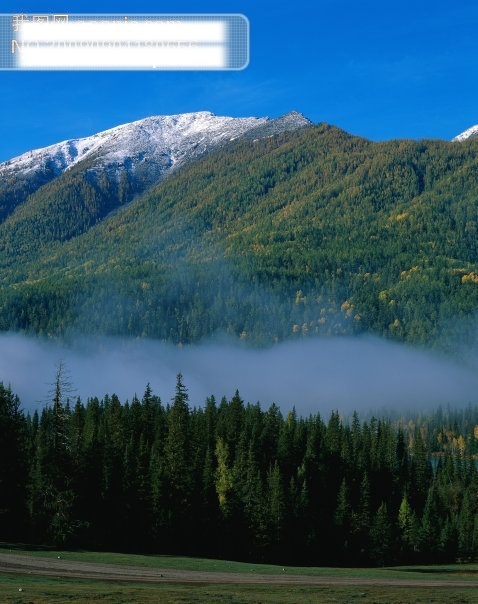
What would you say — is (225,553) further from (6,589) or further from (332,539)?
(6,589)

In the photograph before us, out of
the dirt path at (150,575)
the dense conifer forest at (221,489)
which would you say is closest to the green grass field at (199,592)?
the dirt path at (150,575)

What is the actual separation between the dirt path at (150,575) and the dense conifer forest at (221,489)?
16851mm

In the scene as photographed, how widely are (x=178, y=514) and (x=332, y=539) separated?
36.0 metres

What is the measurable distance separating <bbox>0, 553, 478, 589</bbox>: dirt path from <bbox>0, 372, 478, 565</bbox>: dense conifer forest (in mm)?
16851

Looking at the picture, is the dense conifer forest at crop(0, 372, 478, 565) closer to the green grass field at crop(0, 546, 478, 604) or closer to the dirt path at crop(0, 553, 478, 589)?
the dirt path at crop(0, 553, 478, 589)

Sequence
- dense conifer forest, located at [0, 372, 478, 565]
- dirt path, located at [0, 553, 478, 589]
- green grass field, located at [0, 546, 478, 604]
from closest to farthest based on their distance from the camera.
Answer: green grass field, located at [0, 546, 478, 604] → dirt path, located at [0, 553, 478, 589] → dense conifer forest, located at [0, 372, 478, 565]

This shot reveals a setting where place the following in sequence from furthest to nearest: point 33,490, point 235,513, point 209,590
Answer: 1. point 235,513
2. point 33,490
3. point 209,590

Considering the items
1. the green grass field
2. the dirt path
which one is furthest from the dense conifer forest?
the green grass field

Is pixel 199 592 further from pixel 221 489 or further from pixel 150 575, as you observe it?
pixel 221 489

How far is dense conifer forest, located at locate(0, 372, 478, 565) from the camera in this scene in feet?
273

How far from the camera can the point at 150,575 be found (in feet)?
181

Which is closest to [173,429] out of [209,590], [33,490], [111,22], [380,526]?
[380,526]

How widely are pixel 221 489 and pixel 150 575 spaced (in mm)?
67677

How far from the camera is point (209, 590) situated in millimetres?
49031
